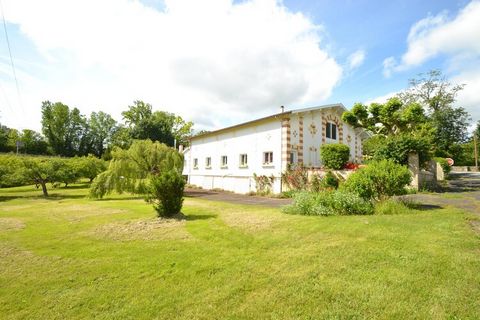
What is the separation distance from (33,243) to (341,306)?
7.14 m

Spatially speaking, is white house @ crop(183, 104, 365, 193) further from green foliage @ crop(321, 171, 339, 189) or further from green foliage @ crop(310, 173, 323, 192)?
green foliage @ crop(321, 171, 339, 189)

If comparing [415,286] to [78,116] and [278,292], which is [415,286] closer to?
[278,292]

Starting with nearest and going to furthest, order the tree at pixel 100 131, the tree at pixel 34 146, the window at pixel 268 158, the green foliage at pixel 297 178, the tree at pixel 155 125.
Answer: the green foliage at pixel 297 178
the window at pixel 268 158
the tree at pixel 155 125
the tree at pixel 34 146
the tree at pixel 100 131

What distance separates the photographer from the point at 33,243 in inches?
250

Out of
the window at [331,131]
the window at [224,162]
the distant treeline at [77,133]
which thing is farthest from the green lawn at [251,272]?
the distant treeline at [77,133]

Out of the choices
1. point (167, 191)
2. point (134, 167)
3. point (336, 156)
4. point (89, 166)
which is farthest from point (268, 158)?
point (89, 166)

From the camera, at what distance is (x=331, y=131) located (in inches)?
858

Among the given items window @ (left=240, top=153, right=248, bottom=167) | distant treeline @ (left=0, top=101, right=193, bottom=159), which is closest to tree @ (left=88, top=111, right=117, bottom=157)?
distant treeline @ (left=0, top=101, right=193, bottom=159)

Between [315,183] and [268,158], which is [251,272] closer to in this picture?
[315,183]

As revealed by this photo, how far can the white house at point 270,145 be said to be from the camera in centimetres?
1814

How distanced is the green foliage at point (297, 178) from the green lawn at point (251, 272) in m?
9.25

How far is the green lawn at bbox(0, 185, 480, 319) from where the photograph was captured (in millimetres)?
3283

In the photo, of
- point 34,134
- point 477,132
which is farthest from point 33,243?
point 34,134

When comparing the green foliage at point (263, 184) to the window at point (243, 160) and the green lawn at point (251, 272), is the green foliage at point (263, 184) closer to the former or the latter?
the window at point (243, 160)
